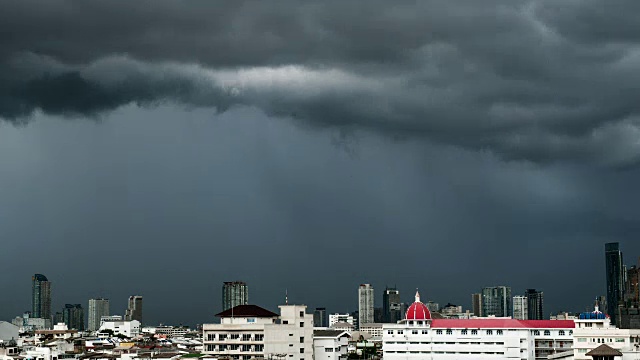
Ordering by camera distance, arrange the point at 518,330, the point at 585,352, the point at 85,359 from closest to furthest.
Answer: the point at 585,352 → the point at 85,359 → the point at 518,330

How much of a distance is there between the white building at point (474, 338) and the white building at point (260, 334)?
1312 inches

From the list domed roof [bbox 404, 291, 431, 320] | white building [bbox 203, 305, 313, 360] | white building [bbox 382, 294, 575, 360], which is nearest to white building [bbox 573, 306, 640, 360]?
white building [bbox 382, 294, 575, 360]

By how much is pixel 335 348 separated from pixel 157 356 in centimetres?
3184

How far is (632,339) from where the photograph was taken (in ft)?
527

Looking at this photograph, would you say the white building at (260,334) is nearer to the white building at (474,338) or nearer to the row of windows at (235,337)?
the row of windows at (235,337)

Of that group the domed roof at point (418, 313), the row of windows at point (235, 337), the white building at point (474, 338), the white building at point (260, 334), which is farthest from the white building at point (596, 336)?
the row of windows at point (235, 337)

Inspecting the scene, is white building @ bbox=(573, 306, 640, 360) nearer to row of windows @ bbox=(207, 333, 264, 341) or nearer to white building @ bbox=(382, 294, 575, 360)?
white building @ bbox=(382, 294, 575, 360)

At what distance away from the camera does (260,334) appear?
513 ft

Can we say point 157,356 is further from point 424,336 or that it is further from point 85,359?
point 424,336

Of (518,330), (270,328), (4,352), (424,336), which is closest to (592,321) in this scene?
(518,330)

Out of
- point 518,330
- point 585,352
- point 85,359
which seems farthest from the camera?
point 518,330

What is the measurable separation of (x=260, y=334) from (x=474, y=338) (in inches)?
1951

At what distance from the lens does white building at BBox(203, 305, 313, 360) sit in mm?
156250

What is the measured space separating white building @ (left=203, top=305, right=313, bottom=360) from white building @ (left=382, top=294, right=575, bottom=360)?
33.3 metres
